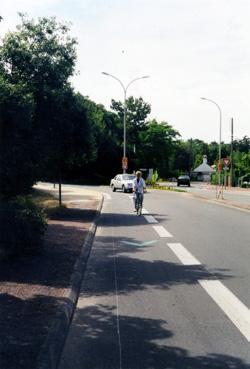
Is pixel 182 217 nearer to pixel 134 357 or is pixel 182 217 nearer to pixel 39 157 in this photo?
pixel 39 157

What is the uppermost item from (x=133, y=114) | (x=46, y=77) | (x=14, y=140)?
(x=133, y=114)

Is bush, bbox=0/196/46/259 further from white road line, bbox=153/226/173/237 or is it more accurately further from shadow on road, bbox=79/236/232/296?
white road line, bbox=153/226/173/237

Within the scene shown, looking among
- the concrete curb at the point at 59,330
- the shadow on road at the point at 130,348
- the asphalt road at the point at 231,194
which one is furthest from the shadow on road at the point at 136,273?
the asphalt road at the point at 231,194

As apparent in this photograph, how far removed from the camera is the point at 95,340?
5.70m

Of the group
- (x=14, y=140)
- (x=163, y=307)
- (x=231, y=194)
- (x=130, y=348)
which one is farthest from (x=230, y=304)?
(x=231, y=194)

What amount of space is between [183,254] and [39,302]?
5154 millimetres

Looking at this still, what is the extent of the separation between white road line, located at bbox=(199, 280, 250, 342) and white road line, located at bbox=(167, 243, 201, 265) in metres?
1.84

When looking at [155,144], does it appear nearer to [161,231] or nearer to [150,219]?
[150,219]

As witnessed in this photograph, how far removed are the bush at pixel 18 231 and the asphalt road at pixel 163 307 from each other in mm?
1102

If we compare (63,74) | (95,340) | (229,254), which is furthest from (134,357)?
(63,74)

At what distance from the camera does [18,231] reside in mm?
9562

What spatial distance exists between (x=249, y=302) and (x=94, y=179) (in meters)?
68.0

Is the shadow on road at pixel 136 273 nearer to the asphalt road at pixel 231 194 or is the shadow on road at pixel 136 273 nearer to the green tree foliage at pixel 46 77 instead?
the green tree foliage at pixel 46 77

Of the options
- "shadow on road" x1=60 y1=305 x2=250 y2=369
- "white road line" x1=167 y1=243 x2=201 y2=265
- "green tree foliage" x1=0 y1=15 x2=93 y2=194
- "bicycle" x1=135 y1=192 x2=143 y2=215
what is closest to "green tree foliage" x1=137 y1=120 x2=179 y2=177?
"bicycle" x1=135 y1=192 x2=143 y2=215
